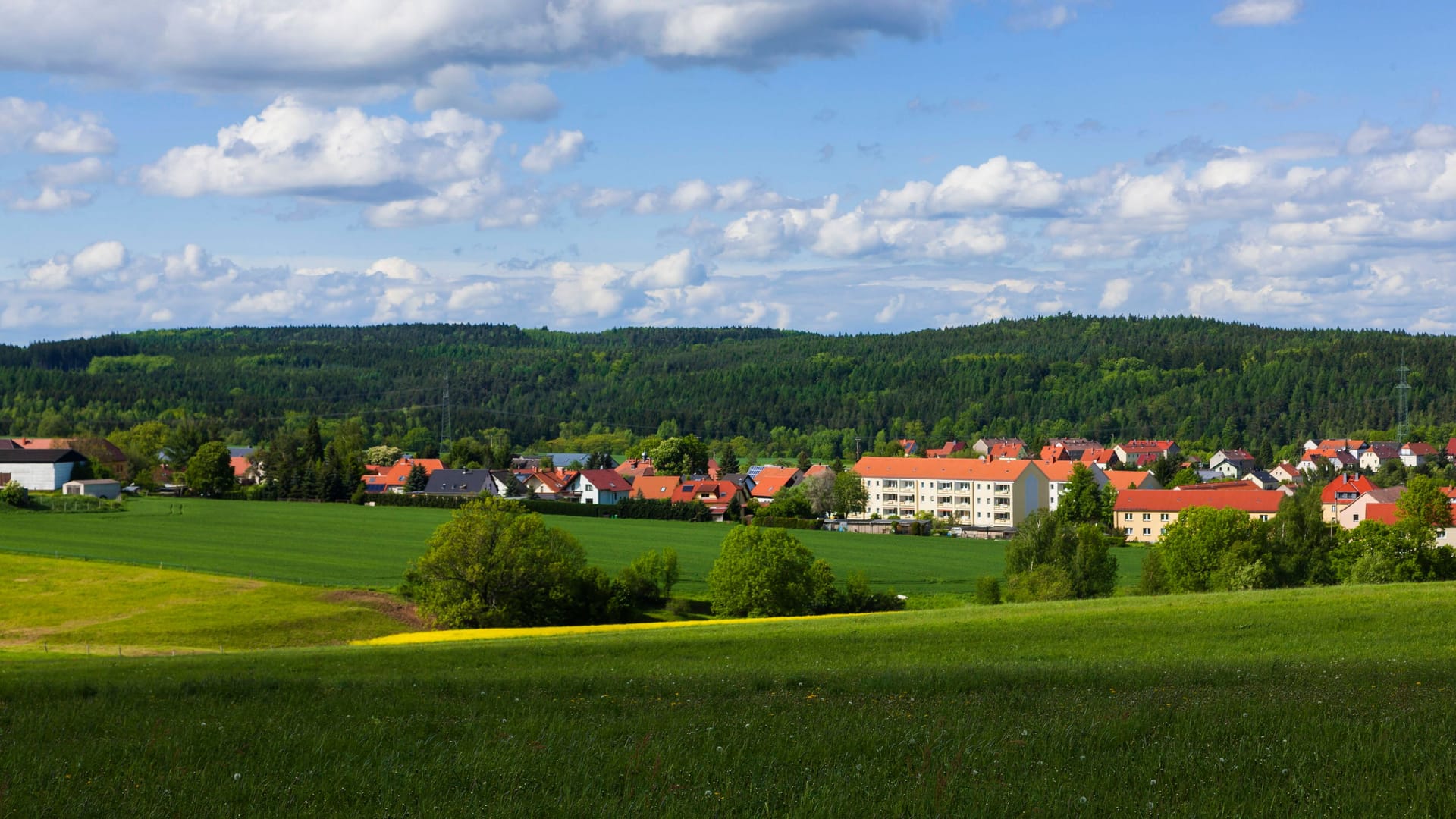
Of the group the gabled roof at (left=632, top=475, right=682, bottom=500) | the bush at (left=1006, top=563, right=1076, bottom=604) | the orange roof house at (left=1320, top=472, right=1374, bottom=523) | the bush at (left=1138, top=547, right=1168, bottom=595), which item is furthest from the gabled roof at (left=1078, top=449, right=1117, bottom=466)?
the bush at (left=1006, top=563, right=1076, bottom=604)

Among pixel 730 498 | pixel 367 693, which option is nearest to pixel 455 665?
pixel 367 693

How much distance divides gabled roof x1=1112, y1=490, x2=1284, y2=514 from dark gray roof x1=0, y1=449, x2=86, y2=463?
111850 mm

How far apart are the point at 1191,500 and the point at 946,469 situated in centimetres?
3005

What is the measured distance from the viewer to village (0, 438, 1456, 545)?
363 feet

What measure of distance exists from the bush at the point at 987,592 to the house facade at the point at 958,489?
62137 millimetres

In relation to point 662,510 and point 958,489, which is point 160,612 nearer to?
point 662,510

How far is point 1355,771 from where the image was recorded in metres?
8.70

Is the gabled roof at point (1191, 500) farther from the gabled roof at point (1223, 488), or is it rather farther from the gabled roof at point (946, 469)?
the gabled roof at point (946, 469)

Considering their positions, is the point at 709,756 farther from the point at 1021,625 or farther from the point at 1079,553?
the point at 1079,553

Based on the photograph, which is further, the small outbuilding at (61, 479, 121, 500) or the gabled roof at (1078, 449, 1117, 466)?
the gabled roof at (1078, 449, 1117, 466)

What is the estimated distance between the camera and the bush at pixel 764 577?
5800cm

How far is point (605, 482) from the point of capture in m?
139

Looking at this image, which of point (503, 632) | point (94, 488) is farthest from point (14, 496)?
point (503, 632)

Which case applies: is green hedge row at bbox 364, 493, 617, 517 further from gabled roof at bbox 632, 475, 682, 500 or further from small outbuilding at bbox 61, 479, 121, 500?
small outbuilding at bbox 61, 479, 121, 500
